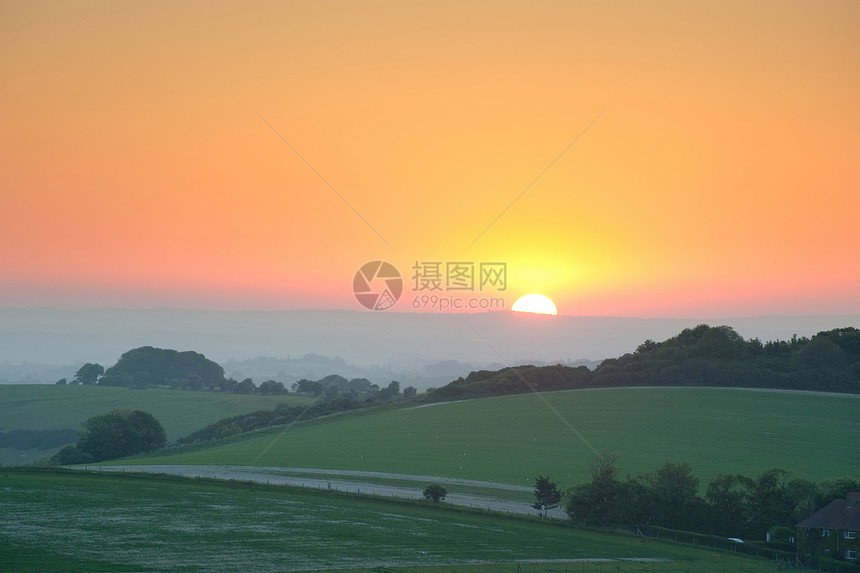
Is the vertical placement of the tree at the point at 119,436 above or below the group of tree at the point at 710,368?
below

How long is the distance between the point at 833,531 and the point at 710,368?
265 ft

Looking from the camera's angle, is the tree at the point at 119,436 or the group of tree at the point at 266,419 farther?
the group of tree at the point at 266,419

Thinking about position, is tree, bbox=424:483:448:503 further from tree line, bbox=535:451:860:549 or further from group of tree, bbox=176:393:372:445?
group of tree, bbox=176:393:372:445

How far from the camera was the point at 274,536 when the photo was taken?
5303 centimetres

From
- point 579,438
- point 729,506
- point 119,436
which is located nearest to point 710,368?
point 579,438

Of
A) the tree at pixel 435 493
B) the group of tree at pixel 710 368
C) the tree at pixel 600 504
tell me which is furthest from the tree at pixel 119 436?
the tree at pixel 600 504

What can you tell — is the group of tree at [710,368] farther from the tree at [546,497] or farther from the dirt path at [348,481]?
the tree at [546,497]

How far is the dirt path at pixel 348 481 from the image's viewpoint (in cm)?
7212

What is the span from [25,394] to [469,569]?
178 metres

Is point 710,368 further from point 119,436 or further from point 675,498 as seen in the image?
point 119,436

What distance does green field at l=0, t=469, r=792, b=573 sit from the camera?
4544 cm

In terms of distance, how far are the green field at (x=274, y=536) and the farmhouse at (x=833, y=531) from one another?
16.8ft

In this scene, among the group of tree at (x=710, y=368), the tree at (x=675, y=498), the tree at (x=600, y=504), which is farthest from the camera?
the group of tree at (x=710, y=368)

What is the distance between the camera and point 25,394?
19088 cm
